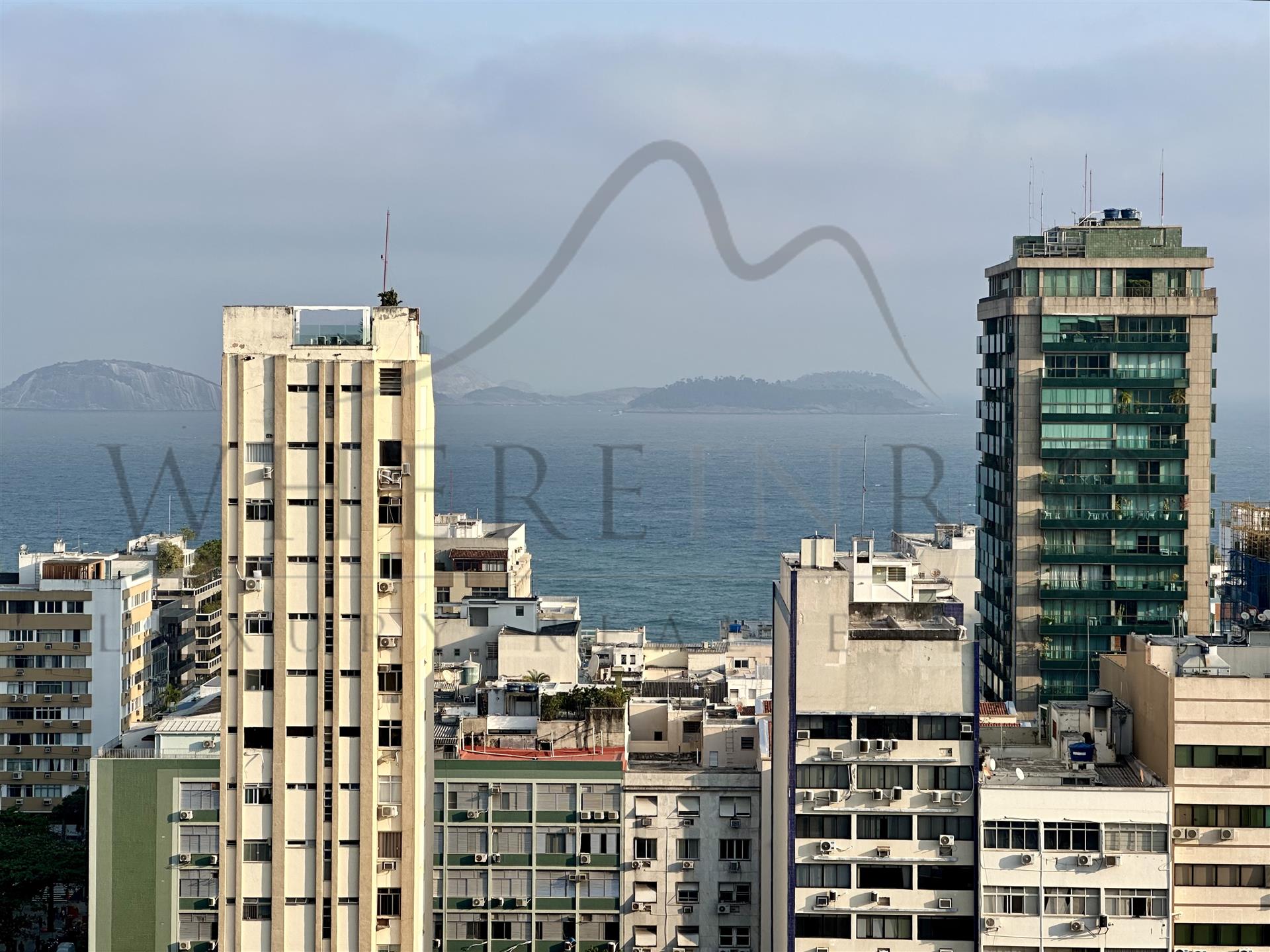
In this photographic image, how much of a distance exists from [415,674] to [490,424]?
7586cm

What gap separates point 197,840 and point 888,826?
16.6 feet

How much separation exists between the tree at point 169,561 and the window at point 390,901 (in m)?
15.3

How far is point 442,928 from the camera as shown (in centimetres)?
1220

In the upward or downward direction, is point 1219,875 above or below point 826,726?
below

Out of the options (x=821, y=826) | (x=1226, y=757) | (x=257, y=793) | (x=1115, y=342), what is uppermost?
(x=1115, y=342)

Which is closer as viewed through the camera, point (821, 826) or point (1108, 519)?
point (821, 826)

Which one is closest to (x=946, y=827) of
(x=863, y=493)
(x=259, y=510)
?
(x=259, y=510)

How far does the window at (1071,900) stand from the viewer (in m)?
10.0

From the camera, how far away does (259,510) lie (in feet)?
32.7

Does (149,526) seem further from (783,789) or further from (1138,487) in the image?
(783,789)

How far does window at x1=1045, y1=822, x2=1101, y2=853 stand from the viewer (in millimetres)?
10016

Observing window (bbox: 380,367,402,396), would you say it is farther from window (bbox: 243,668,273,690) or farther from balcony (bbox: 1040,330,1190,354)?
balcony (bbox: 1040,330,1190,354)

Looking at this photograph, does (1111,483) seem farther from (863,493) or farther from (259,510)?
(259,510)

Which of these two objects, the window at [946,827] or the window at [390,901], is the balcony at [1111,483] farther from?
the window at [390,901]
